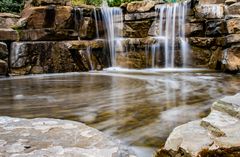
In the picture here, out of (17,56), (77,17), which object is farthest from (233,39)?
(17,56)

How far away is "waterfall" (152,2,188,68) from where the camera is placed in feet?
43.1

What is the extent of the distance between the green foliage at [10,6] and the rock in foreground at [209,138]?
1474 centimetres

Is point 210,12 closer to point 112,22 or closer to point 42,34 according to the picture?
point 112,22

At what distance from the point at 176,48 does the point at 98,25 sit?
348cm

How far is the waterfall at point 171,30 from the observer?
13148 mm

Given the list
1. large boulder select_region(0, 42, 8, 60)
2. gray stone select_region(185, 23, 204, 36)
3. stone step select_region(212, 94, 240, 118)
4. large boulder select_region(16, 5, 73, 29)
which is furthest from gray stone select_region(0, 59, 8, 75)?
stone step select_region(212, 94, 240, 118)

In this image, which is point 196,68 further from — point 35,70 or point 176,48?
point 35,70

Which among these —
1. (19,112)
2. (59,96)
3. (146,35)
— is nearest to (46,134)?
(19,112)

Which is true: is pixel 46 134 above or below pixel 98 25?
below

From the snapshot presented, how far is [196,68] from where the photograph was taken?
509 inches

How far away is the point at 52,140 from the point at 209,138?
1.46 meters

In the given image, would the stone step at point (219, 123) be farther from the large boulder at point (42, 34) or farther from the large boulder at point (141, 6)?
the large boulder at point (141, 6)

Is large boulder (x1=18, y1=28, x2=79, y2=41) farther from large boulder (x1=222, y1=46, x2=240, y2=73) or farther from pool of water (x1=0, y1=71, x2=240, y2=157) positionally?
large boulder (x1=222, y1=46, x2=240, y2=73)

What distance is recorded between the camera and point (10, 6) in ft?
53.9
